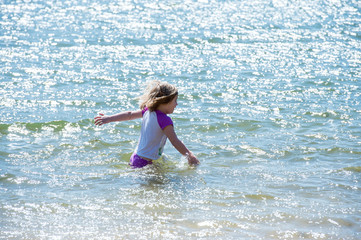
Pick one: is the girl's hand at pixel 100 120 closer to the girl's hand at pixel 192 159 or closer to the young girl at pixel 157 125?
the young girl at pixel 157 125

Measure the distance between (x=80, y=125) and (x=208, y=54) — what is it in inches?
279

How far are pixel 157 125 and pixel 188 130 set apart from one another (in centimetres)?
258

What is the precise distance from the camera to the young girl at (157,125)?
21.2 ft

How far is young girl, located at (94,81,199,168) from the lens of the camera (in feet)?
21.2

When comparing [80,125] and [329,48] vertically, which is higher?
[329,48]

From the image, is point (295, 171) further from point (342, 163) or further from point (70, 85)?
point (70, 85)

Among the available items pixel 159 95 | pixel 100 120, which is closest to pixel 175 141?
pixel 159 95

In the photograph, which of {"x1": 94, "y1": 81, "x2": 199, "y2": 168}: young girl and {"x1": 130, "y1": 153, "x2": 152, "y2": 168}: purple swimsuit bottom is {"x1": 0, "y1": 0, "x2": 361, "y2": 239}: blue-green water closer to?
{"x1": 130, "y1": 153, "x2": 152, "y2": 168}: purple swimsuit bottom

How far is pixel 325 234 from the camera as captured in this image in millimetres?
4930

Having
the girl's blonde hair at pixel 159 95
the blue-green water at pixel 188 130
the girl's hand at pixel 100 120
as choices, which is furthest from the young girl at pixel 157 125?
the girl's hand at pixel 100 120

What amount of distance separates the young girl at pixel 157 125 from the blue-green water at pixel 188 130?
216mm

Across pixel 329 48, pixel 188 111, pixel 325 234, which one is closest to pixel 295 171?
pixel 325 234

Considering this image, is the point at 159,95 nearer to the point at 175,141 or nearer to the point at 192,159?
the point at 175,141

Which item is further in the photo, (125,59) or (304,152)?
(125,59)
